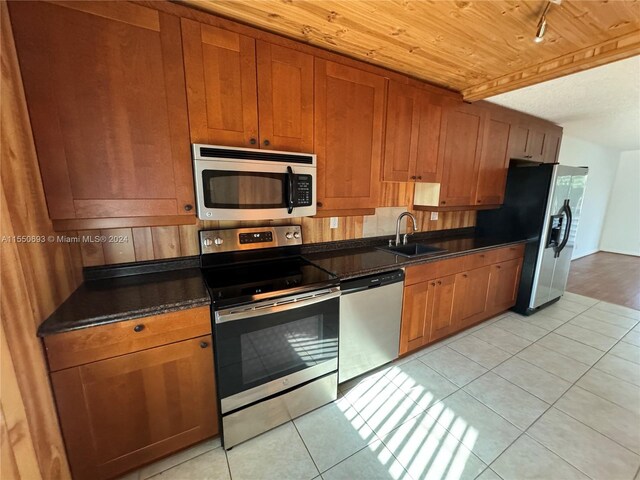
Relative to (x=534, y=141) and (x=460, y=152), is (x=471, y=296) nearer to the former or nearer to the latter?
(x=460, y=152)

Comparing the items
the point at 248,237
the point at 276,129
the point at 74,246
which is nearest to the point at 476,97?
the point at 276,129

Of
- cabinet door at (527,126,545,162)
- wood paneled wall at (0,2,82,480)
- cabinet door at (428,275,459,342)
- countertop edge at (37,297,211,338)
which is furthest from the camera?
cabinet door at (527,126,545,162)

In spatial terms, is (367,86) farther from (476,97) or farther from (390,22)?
(476,97)

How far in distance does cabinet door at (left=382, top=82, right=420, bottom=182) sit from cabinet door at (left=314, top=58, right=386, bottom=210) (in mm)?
89

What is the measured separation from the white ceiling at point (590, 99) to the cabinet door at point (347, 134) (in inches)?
58.0

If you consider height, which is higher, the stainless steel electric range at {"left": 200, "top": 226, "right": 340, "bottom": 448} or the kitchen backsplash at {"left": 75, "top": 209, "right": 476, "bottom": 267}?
the kitchen backsplash at {"left": 75, "top": 209, "right": 476, "bottom": 267}

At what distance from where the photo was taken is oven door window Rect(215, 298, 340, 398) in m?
1.35

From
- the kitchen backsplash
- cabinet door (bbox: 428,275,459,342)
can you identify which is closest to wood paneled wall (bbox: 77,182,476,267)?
the kitchen backsplash

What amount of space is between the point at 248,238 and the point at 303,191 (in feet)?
1.72

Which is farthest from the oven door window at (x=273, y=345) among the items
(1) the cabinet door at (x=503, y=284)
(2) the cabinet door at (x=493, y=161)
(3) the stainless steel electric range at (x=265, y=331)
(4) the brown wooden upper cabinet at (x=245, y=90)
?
(2) the cabinet door at (x=493, y=161)

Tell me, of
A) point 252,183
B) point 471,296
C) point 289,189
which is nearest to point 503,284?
point 471,296

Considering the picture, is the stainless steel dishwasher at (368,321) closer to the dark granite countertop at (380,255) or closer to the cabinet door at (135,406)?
the dark granite countertop at (380,255)

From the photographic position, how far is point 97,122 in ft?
3.86

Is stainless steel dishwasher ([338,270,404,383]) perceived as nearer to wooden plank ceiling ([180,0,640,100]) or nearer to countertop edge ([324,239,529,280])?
countertop edge ([324,239,529,280])
